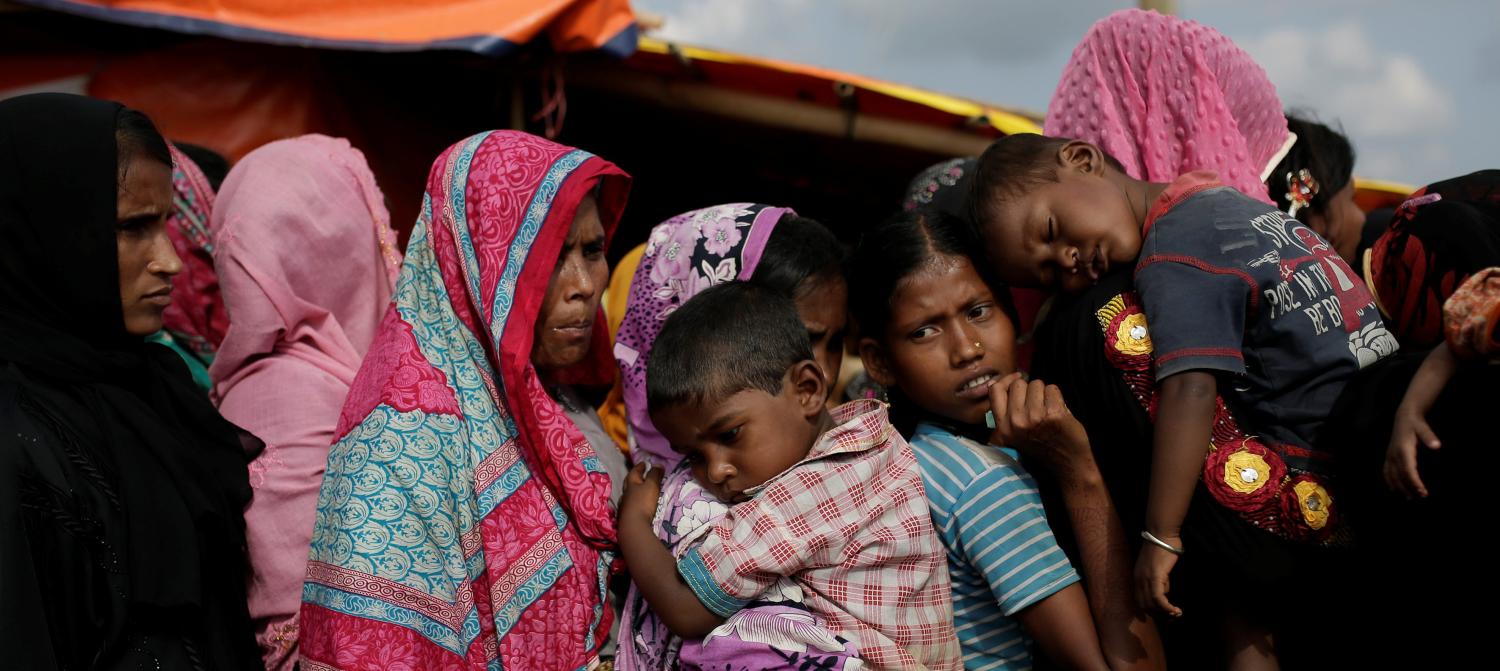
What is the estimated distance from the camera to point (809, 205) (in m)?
7.91

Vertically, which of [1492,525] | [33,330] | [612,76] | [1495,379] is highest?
[1495,379]

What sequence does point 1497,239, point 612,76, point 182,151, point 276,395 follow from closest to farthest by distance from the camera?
point 1497,239 → point 276,395 → point 182,151 → point 612,76

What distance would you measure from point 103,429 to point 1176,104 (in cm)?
259

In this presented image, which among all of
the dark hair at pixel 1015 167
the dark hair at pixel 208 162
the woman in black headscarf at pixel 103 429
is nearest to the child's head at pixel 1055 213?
the dark hair at pixel 1015 167

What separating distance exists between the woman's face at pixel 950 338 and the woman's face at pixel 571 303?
0.77 meters

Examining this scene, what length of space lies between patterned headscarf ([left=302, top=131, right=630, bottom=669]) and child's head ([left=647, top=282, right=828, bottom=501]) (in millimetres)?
369

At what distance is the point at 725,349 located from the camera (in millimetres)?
2330

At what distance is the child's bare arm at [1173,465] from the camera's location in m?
2.03

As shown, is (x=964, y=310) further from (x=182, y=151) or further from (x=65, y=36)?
(x=65, y=36)

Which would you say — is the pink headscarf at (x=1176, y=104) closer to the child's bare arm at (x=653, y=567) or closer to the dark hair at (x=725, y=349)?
the dark hair at (x=725, y=349)

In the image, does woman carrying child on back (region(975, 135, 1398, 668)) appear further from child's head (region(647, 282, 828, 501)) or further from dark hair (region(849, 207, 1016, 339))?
child's head (region(647, 282, 828, 501))

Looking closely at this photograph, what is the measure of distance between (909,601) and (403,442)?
115cm

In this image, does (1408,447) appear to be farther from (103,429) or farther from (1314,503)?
(103,429)

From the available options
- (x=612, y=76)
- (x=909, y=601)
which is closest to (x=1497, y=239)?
(x=909, y=601)
